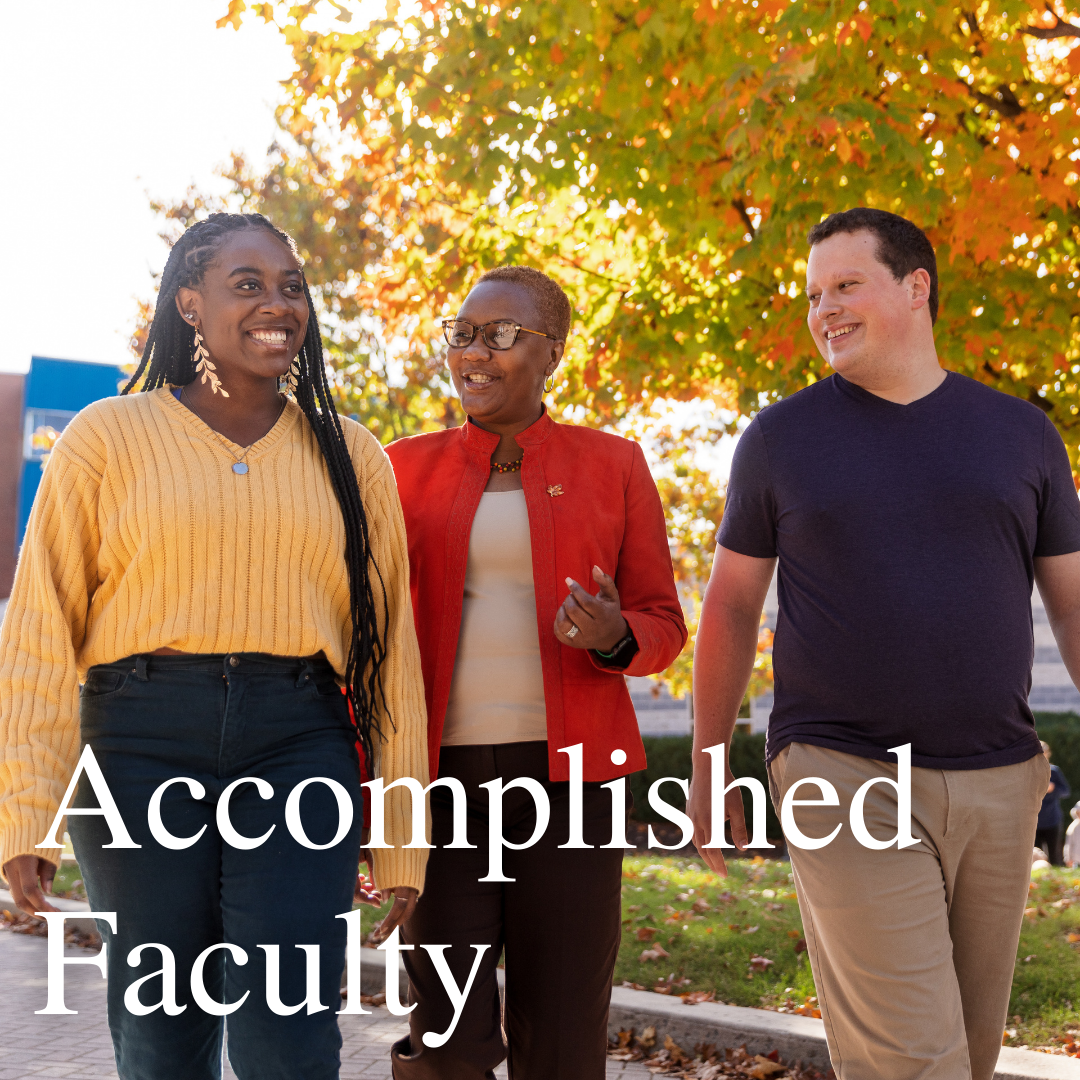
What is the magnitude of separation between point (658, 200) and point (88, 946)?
5721 millimetres

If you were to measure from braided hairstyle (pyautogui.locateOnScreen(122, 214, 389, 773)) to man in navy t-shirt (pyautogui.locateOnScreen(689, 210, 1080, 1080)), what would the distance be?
950 mm

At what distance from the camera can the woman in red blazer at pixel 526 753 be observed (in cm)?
338

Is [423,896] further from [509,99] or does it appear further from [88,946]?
[88,946]

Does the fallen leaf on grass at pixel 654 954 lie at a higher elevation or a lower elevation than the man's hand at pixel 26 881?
lower

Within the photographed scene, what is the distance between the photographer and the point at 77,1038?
20.1 ft

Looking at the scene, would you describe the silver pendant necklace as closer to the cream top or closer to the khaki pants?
the cream top

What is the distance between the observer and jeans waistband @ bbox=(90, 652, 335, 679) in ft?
9.35

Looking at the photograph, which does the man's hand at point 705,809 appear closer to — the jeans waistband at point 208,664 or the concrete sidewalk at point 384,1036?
the jeans waistband at point 208,664

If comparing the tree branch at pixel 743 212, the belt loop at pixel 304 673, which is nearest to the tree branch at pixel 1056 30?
the tree branch at pixel 743 212

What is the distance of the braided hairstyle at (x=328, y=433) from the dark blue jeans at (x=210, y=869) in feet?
0.90

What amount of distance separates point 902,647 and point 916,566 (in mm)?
191

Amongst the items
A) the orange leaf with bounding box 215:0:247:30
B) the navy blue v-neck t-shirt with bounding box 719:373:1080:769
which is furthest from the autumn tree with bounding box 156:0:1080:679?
the navy blue v-neck t-shirt with bounding box 719:373:1080:769

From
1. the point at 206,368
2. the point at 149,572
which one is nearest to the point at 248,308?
the point at 206,368

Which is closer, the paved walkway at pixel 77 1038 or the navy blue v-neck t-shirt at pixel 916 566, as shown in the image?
the navy blue v-neck t-shirt at pixel 916 566
